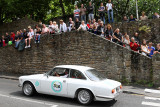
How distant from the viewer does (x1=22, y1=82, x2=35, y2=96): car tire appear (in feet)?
28.9

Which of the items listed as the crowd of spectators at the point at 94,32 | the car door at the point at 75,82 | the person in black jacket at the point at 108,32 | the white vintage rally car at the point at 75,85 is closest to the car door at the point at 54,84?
the white vintage rally car at the point at 75,85

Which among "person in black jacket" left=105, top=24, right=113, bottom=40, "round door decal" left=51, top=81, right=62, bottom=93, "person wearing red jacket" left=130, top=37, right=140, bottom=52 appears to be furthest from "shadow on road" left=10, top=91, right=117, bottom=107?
"person in black jacket" left=105, top=24, right=113, bottom=40

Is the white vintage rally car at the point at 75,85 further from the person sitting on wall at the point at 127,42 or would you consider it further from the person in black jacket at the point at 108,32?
the person in black jacket at the point at 108,32

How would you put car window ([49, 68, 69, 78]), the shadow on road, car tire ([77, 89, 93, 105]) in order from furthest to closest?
car window ([49, 68, 69, 78]), the shadow on road, car tire ([77, 89, 93, 105])

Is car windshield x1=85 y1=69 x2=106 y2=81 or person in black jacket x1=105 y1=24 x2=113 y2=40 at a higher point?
person in black jacket x1=105 y1=24 x2=113 y2=40

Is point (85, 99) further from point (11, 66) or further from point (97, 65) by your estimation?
point (11, 66)

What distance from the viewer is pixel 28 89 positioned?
8945mm

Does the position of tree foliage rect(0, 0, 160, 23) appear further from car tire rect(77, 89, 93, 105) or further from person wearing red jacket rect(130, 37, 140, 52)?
car tire rect(77, 89, 93, 105)

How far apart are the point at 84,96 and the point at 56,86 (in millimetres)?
1344

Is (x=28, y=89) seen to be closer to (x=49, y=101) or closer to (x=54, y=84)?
(x=49, y=101)

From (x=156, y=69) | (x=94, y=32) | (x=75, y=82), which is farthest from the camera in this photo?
(x=94, y=32)

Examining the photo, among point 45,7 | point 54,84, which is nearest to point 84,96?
point 54,84

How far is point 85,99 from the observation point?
7.66 metres

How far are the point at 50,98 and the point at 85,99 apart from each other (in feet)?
6.19
